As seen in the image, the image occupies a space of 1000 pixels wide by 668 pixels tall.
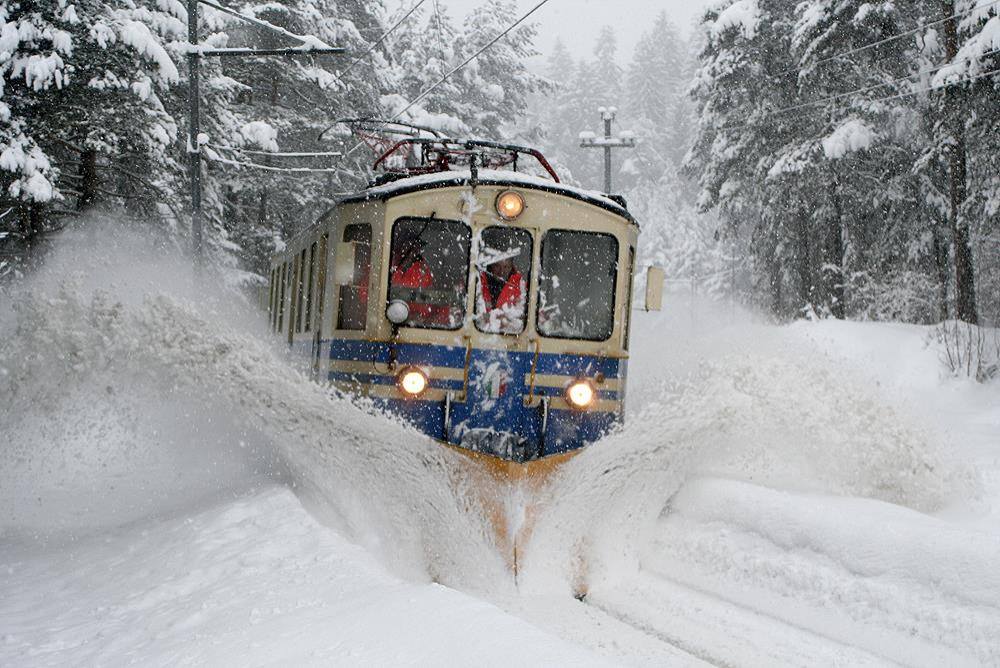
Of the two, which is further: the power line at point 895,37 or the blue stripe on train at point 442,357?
the power line at point 895,37

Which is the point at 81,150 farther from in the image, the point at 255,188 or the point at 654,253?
the point at 654,253

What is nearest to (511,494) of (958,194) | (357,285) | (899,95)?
(357,285)

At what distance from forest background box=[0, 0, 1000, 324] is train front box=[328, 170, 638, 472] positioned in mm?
5118

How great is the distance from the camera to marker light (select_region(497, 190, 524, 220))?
24.8 feet

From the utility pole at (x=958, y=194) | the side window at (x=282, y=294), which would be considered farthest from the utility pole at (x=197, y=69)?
the utility pole at (x=958, y=194)

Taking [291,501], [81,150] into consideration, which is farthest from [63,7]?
[291,501]

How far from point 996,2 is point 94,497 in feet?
48.0

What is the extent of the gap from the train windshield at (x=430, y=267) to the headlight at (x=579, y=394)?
3.46 ft

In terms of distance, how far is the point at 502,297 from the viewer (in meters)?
7.59

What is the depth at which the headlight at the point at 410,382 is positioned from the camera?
7.24 m

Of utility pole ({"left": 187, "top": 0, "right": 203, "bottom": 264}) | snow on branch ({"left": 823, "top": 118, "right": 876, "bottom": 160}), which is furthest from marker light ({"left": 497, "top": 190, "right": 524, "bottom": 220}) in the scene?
snow on branch ({"left": 823, "top": 118, "right": 876, "bottom": 160})

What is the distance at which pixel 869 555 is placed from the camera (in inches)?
218

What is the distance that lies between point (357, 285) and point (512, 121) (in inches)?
900

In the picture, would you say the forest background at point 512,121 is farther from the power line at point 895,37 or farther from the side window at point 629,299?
the side window at point 629,299
